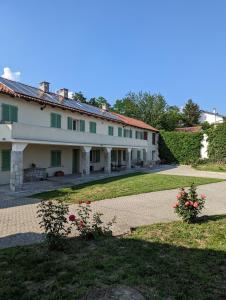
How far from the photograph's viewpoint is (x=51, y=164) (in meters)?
23.8

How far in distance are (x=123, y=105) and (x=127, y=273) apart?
63483mm

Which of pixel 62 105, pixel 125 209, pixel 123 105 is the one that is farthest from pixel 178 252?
Result: pixel 123 105

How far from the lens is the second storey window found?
82.2 feet

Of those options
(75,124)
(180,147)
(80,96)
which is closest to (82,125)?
(75,124)

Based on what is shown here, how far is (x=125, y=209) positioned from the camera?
12.0 metres

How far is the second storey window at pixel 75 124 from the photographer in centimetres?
2505

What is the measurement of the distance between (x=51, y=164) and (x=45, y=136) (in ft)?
16.0

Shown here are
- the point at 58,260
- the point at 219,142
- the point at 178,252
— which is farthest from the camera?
the point at 219,142

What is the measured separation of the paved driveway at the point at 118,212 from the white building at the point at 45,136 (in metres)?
4.54

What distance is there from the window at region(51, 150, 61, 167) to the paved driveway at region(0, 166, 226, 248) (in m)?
10.3

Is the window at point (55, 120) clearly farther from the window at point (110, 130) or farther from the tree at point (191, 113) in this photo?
the tree at point (191, 113)

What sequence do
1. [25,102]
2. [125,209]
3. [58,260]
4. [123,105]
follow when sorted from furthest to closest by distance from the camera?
1. [123,105]
2. [25,102]
3. [125,209]
4. [58,260]

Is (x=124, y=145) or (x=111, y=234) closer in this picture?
(x=111, y=234)

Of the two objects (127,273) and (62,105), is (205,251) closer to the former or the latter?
(127,273)
